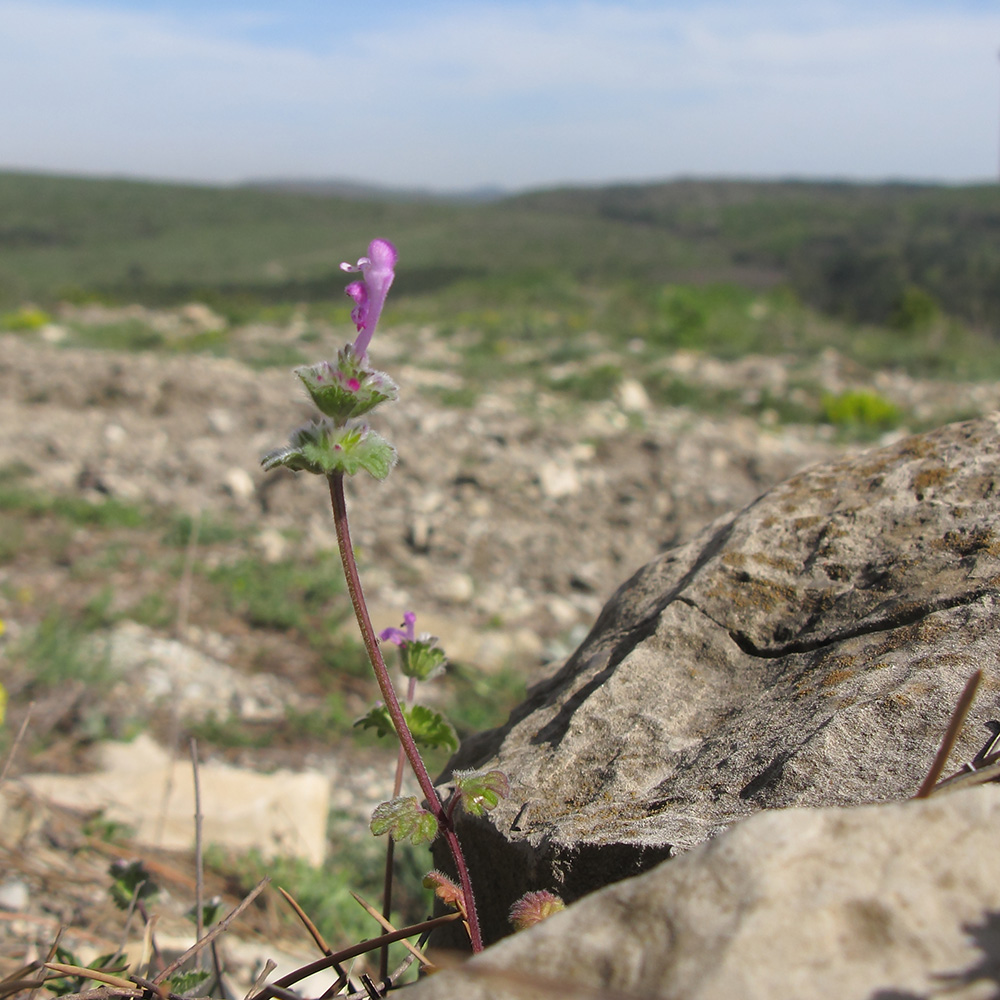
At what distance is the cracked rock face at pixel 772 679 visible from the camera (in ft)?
3.15

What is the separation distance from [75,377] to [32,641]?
4.33 meters

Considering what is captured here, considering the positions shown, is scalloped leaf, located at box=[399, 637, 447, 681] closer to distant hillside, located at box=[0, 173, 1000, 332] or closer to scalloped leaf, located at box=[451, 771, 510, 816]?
scalloped leaf, located at box=[451, 771, 510, 816]

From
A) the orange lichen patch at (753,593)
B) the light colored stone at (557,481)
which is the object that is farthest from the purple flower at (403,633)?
the light colored stone at (557,481)

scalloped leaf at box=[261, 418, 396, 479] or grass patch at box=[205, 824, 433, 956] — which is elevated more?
scalloped leaf at box=[261, 418, 396, 479]

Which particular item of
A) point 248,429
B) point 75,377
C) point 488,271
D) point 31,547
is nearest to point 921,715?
point 31,547

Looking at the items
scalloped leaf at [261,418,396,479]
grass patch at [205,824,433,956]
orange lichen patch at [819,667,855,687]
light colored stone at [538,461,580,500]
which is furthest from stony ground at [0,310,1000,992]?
orange lichen patch at [819,667,855,687]

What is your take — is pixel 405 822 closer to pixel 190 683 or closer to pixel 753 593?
pixel 753 593

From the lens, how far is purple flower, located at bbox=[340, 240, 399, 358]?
955mm

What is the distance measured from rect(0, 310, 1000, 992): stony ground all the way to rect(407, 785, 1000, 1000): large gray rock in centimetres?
187

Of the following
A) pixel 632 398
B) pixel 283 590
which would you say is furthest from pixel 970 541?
pixel 632 398

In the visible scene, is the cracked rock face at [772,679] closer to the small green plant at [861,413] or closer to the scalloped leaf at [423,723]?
the scalloped leaf at [423,723]

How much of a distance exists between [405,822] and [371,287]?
0.61 m

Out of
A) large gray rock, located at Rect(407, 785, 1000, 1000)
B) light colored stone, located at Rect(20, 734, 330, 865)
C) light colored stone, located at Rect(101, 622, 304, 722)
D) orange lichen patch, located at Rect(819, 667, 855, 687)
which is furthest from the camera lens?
light colored stone, located at Rect(101, 622, 304, 722)

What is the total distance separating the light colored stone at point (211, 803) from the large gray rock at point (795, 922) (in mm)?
2073
